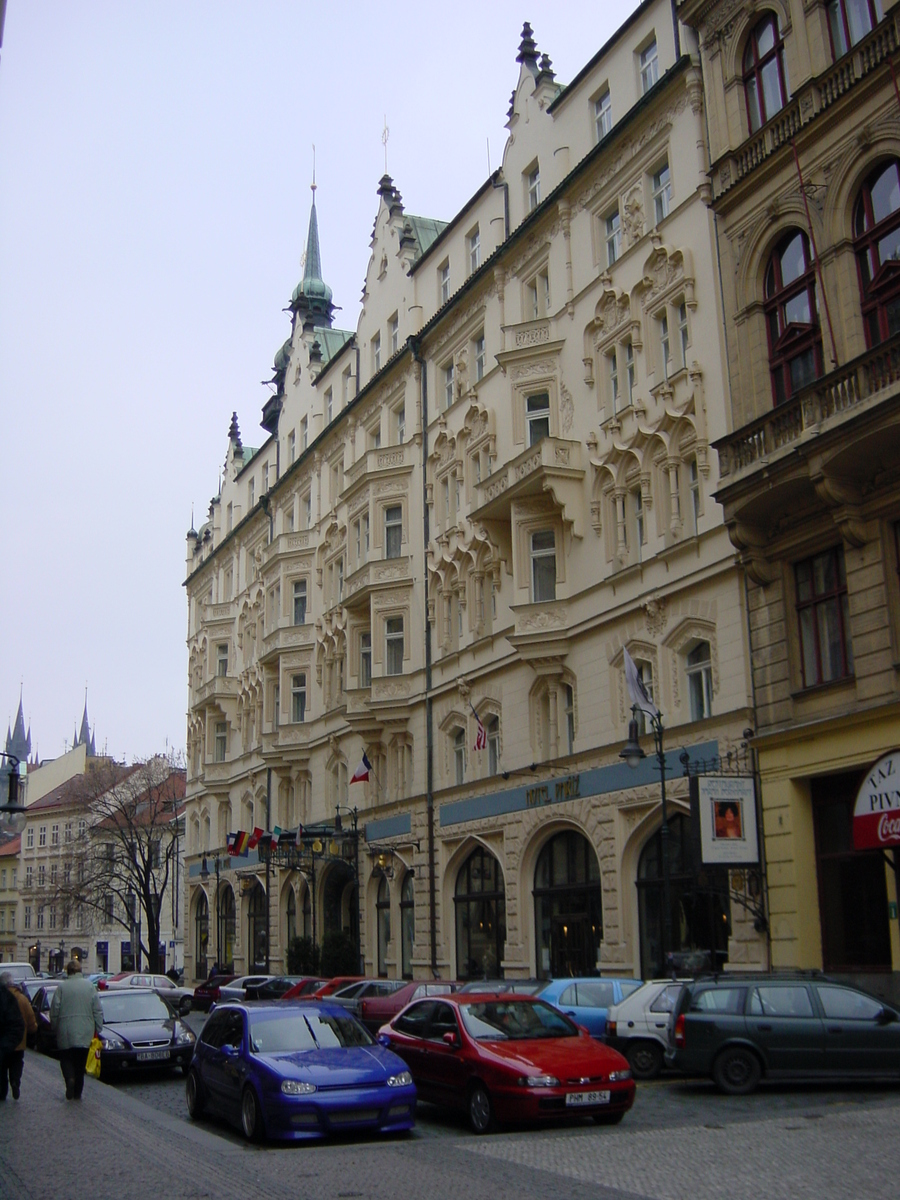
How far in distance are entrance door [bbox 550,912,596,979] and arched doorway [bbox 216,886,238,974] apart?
2994 cm

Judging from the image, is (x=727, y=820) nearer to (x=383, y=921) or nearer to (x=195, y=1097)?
(x=195, y=1097)

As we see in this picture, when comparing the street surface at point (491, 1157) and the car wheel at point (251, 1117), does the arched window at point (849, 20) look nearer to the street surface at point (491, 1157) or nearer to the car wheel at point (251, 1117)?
the street surface at point (491, 1157)

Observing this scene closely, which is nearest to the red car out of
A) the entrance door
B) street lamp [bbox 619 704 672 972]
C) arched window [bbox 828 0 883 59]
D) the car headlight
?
the car headlight

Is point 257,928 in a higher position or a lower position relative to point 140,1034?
higher

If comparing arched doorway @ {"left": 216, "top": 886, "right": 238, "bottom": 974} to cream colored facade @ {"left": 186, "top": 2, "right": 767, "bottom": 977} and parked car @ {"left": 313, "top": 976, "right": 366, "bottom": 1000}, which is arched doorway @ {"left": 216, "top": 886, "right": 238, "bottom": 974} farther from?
parked car @ {"left": 313, "top": 976, "right": 366, "bottom": 1000}

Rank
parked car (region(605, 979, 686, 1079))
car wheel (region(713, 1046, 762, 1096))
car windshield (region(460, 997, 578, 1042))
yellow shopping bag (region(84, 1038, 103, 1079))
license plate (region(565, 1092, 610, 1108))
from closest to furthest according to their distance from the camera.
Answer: license plate (region(565, 1092, 610, 1108))
car windshield (region(460, 997, 578, 1042))
car wheel (region(713, 1046, 762, 1096))
parked car (region(605, 979, 686, 1079))
yellow shopping bag (region(84, 1038, 103, 1079))

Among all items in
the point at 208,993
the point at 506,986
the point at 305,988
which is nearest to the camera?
the point at 506,986

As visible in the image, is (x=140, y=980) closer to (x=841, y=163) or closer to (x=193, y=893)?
(x=193, y=893)

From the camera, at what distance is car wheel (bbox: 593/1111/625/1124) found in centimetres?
1468

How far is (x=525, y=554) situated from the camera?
33219 mm

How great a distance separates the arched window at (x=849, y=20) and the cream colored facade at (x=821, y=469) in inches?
1.7

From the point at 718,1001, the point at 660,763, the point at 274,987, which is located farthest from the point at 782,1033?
the point at 274,987

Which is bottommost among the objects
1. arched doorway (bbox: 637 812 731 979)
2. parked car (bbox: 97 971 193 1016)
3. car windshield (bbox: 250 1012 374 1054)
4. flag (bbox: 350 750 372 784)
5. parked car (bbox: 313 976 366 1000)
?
parked car (bbox: 97 971 193 1016)

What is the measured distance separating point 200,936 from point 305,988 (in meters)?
34.6
